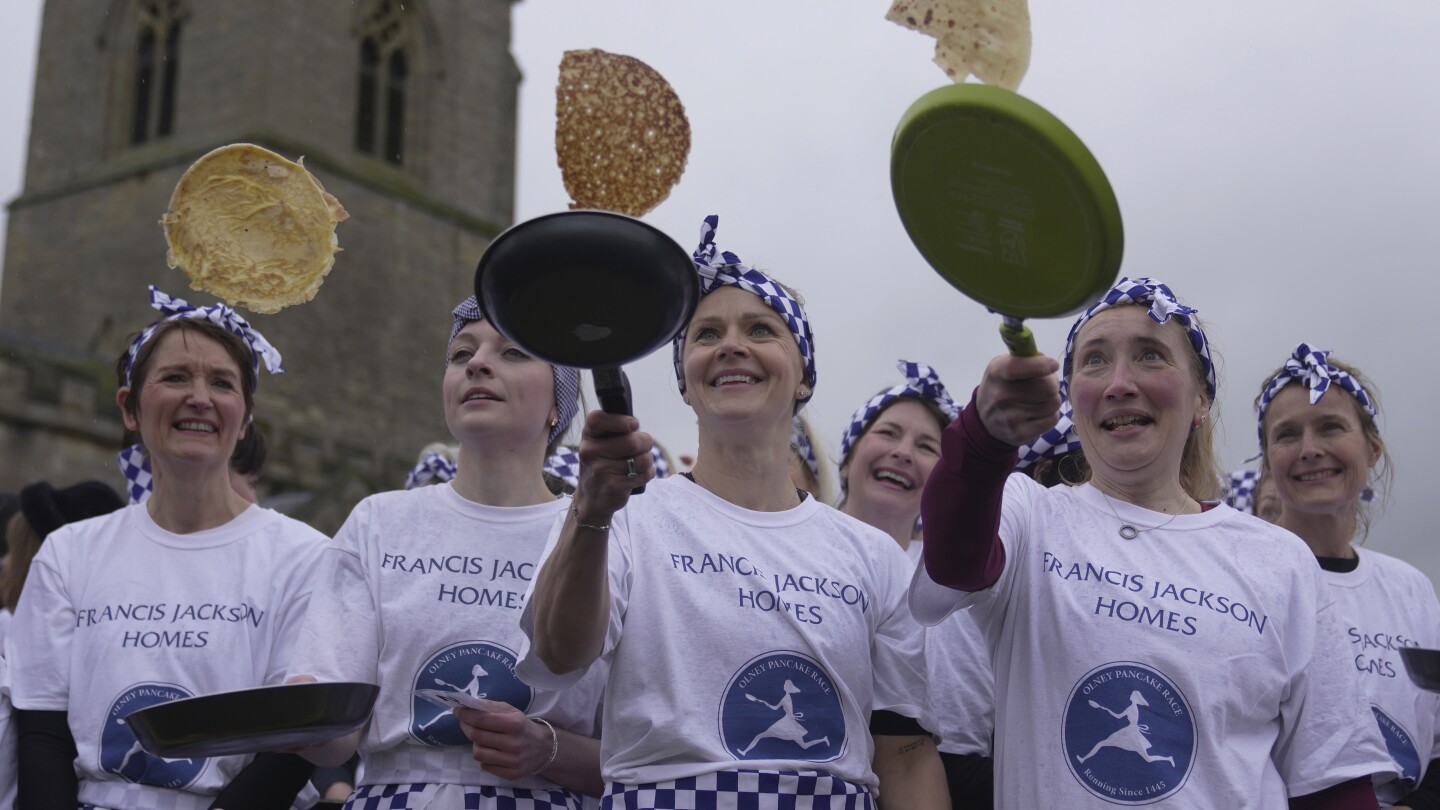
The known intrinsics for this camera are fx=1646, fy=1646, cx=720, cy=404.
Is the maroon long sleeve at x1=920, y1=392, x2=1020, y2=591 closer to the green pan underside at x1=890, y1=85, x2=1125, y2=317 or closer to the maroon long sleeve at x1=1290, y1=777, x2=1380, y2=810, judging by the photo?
the green pan underside at x1=890, y1=85, x2=1125, y2=317

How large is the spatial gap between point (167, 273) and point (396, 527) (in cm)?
3260

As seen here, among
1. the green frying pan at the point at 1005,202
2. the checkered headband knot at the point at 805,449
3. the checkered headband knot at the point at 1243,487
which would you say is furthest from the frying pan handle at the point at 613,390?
the checkered headband knot at the point at 1243,487

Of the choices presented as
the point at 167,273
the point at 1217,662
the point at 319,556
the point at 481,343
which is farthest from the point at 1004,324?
the point at 167,273

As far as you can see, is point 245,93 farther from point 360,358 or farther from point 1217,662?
point 1217,662

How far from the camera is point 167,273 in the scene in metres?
34.8

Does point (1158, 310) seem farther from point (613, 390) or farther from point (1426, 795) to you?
point (1426, 795)

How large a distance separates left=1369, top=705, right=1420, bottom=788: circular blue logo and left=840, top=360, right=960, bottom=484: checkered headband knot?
175 cm

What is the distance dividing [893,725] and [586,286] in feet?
5.35

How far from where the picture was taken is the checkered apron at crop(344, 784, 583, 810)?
3885 mm

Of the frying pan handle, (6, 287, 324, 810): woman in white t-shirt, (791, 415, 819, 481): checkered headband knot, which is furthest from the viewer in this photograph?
(791, 415, 819, 481): checkered headband knot

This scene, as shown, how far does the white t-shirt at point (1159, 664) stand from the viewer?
3.61 m

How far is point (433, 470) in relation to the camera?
6.76 m

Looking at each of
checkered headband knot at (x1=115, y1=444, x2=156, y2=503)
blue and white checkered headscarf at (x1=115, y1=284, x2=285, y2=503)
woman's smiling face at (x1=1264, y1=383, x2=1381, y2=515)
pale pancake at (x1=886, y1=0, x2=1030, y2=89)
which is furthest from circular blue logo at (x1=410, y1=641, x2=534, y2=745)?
woman's smiling face at (x1=1264, y1=383, x2=1381, y2=515)

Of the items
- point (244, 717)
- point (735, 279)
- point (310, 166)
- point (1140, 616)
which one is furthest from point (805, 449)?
point (310, 166)
